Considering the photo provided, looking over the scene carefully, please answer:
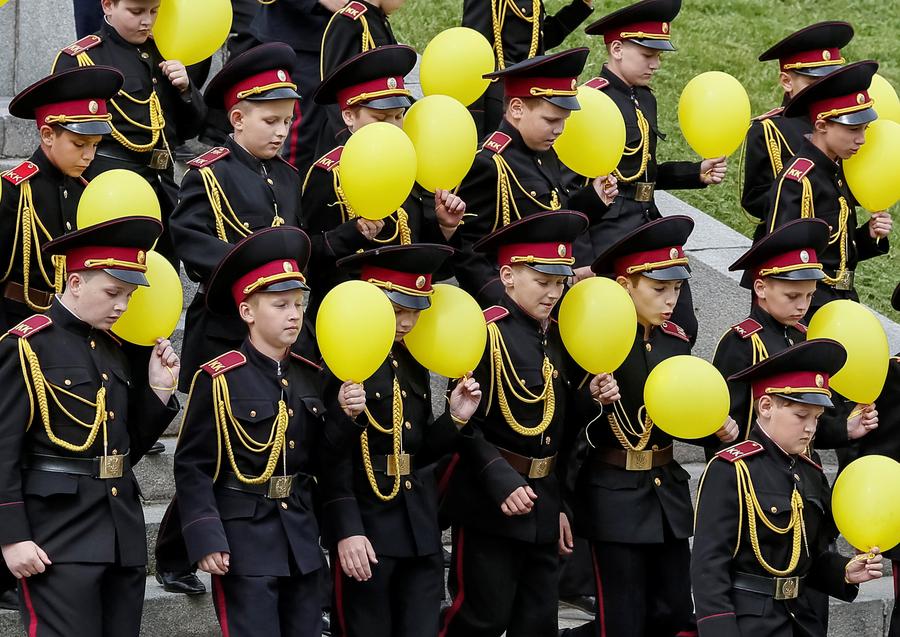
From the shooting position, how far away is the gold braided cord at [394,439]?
24.5 feet

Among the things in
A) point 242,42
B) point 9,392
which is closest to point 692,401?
point 9,392

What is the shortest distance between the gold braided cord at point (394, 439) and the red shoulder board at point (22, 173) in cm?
179

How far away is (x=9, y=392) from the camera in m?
6.62

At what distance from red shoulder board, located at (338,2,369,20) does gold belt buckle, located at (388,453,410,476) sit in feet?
8.87

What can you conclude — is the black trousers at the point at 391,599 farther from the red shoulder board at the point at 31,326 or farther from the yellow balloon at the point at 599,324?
the red shoulder board at the point at 31,326

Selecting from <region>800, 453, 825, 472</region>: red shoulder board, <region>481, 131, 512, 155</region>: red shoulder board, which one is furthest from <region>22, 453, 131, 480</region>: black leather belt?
<region>800, 453, 825, 472</region>: red shoulder board

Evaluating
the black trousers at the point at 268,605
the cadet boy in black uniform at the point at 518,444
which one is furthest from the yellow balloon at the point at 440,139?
the black trousers at the point at 268,605

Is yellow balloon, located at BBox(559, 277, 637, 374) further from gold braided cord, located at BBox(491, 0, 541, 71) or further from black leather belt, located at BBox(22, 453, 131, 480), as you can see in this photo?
gold braided cord, located at BBox(491, 0, 541, 71)

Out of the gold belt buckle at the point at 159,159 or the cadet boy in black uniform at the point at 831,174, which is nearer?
the gold belt buckle at the point at 159,159

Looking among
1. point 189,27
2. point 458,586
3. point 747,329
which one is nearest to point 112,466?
point 458,586

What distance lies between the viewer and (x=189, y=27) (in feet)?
27.0

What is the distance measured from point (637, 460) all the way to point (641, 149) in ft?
6.82

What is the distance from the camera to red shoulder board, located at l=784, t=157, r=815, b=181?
30.4ft

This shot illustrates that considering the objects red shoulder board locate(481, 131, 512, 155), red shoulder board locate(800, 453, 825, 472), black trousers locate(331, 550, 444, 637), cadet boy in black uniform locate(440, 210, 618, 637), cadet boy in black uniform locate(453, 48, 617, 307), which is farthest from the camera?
red shoulder board locate(481, 131, 512, 155)
